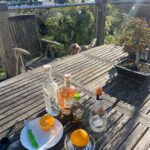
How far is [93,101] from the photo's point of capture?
1.40 m

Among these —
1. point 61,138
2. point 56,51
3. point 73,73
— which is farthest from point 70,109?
point 56,51

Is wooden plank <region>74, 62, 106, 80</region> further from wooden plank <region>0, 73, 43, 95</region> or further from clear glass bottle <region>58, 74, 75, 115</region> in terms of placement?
clear glass bottle <region>58, 74, 75, 115</region>

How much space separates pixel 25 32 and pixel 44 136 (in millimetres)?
2126

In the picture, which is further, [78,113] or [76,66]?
[76,66]

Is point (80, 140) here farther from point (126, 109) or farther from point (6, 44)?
point (6, 44)

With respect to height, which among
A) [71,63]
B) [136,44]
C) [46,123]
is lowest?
[71,63]

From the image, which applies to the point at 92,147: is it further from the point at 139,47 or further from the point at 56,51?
the point at 56,51

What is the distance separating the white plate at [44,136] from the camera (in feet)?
3.26

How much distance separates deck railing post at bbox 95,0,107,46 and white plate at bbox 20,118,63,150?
2.98 meters

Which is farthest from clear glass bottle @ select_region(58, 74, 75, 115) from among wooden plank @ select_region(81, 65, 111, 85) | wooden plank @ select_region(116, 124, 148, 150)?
wooden plank @ select_region(81, 65, 111, 85)

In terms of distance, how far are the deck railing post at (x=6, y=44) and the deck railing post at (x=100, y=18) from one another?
179 centimetres

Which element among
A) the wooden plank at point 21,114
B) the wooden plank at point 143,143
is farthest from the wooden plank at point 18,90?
the wooden plank at point 143,143

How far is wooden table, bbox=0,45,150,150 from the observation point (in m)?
1.06

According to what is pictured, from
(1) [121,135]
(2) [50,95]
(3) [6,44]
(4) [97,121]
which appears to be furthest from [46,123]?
(3) [6,44]
